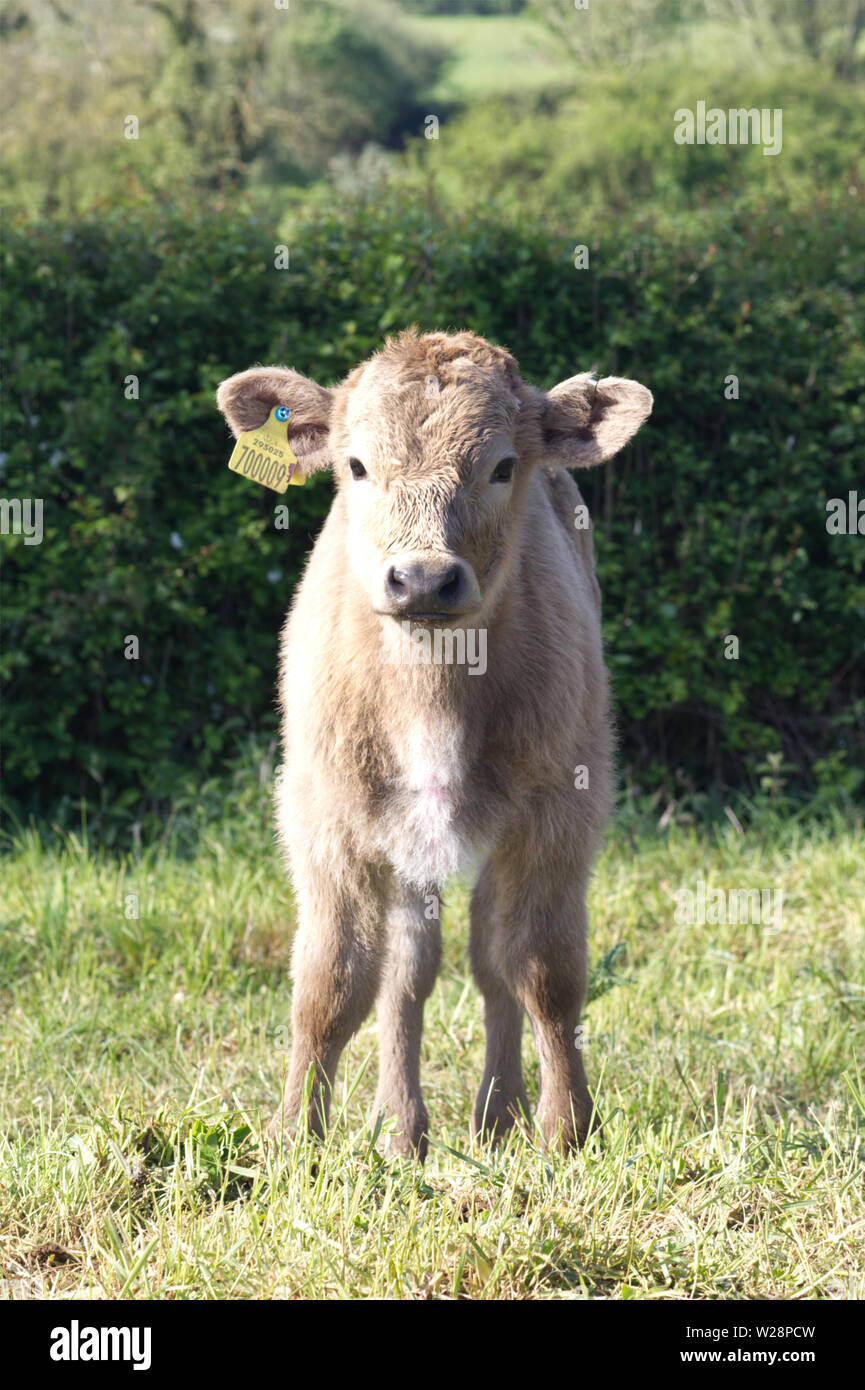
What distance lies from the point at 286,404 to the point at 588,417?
2.93 feet

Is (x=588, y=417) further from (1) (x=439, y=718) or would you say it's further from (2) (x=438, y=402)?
(1) (x=439, y=718)

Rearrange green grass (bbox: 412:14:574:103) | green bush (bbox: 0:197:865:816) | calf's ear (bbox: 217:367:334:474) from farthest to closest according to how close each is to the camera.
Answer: green grass (bbox: 412:14:574:103), green bush (bbox: 0:197:865:816), calf's ear (bbox: 217:367:334:474)

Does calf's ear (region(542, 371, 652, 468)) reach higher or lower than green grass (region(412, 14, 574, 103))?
lower

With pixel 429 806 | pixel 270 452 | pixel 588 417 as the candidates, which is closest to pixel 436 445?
pixel 588 417

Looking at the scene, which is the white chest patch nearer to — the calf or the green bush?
the calf

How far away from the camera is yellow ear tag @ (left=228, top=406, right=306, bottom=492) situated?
3.87 m

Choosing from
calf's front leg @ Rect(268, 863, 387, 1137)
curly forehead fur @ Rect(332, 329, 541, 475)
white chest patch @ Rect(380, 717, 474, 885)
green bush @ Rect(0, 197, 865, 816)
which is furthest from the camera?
green bush @ Rect(0, 197, 865, 816)

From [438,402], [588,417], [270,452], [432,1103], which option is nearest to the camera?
[438,402]

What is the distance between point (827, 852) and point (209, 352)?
3.99m

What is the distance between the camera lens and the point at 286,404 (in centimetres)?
389

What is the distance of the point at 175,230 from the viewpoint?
21.9ft

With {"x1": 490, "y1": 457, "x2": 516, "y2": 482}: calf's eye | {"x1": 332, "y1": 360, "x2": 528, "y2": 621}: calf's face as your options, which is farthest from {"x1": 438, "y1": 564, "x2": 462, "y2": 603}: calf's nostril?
{"x1": 490, "y1": 457, "x2": 516, "y2": 482}: calf's eye

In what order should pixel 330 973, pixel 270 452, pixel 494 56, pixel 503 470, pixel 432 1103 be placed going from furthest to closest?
pixel 494 56 → pixel 432 1103 → pixel 270 452 → pixel 330 973 → pixel 503 470

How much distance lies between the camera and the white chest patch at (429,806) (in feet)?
11.3
